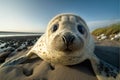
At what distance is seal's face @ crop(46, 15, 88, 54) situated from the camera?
3.82 metres

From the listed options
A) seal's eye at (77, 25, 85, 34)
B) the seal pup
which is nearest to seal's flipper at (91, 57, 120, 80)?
the seal pup

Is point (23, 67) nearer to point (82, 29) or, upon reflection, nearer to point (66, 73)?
point (66, 73)

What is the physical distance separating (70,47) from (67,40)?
0.43 feet

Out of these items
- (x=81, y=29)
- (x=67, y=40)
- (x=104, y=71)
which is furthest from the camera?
(x=81, y=29)

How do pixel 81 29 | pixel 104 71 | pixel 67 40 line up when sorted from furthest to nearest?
1. pixel 81 29
2. pixel 104 71
3. pixel 67 40

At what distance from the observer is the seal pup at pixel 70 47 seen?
153 inches

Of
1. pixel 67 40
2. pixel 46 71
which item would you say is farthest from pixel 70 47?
pixel 46 71

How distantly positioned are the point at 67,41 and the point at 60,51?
342 millimetres

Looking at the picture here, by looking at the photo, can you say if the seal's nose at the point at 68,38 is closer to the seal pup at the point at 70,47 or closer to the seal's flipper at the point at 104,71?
the seal pup at the point at 70,47

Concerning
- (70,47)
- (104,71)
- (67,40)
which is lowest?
(104,71)

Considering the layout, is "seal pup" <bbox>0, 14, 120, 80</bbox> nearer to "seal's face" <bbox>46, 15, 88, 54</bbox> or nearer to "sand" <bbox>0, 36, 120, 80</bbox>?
"seal's face" <bbox>46, 15, 88, 54</bbox>

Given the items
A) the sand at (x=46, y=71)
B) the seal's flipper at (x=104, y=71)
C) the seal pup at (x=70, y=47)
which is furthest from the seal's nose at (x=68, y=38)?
the seal's flipper at (x=104, y=71)

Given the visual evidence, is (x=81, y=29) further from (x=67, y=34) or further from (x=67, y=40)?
(x=67, y=40)

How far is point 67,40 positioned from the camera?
3.78 m
